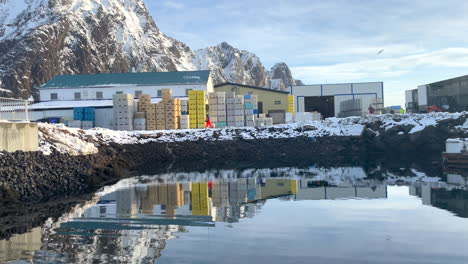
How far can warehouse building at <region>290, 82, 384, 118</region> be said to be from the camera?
185 ft

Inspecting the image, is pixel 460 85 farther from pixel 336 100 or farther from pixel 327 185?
pixel 327 185

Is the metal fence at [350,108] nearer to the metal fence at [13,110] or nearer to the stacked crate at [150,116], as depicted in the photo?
the stacked crate at [150,116]

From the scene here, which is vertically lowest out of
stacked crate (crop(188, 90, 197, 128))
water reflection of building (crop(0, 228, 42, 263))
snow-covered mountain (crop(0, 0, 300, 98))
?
water reflection of building (crop(0, 228, 42, 263))

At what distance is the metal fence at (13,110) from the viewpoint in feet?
63.3

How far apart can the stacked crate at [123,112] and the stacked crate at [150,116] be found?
1.41 meters

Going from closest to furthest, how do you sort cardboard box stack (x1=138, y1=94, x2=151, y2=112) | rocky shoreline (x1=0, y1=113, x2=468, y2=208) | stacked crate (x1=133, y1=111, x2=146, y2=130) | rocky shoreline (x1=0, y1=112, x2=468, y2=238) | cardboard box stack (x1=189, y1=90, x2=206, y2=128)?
1. rocky shoreline (x1=0, y1=112, x2=468, y2=238)
2. rocky shoreline (x1=0, y1=113, x2=468, y2=208)
3. stacked crate (x1=133, y1=111, x2=146, y2=130)
4. cardboard box stack (x1=138, y1=94, x2=151, y2=112)
5. cardboard box stack (x1=189, y1=90, x2=206, y2=128)

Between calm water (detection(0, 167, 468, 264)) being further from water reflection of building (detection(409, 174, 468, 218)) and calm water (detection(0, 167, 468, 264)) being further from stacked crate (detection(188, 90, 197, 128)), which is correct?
stacked crate (detection(188, 90, 197, 128))

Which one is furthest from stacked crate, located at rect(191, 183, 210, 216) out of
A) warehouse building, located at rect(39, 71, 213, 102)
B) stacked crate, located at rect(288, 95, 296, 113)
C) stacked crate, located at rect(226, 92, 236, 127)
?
stacked crate, located at rect(288, 95, 296, 113)

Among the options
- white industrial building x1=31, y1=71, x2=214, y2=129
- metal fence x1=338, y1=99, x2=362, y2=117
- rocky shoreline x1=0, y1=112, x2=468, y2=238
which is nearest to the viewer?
rocky shoreline x1=0, y1=112, x2=468, y2=238

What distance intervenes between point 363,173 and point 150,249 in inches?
679

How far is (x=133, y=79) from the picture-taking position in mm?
57281

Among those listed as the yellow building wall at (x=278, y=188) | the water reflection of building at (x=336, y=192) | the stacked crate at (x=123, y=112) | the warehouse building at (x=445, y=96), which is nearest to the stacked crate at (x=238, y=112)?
the stacked crate at (x=123, y=112)

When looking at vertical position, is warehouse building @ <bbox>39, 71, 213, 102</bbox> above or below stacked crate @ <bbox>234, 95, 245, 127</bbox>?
above

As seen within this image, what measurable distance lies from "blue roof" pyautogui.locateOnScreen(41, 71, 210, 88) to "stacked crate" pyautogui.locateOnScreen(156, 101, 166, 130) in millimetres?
13413
